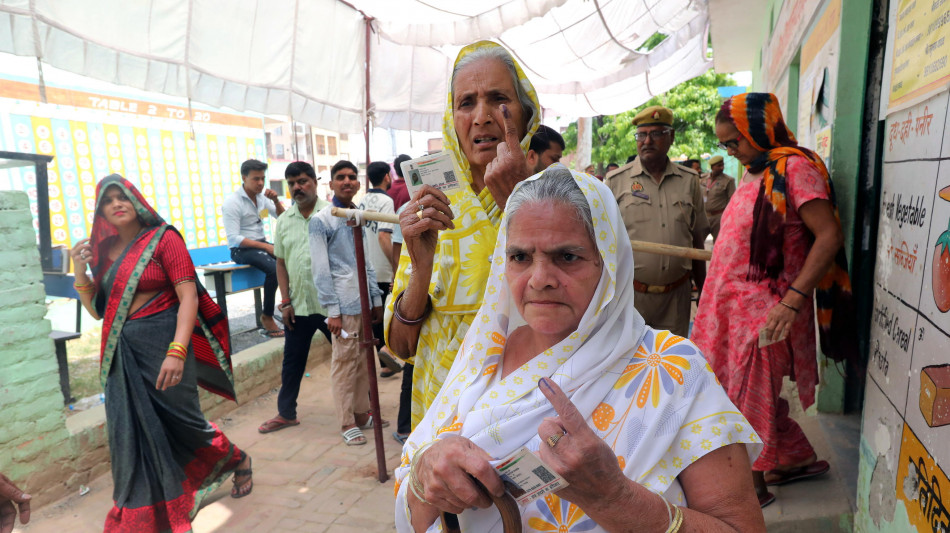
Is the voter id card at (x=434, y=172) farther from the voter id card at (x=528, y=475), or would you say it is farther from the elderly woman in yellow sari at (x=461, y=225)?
the voter id card at (x=528, y=475)

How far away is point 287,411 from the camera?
201 inches

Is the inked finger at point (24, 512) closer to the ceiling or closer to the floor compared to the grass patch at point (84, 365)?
closer to the ceiling

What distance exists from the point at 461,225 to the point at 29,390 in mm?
3590

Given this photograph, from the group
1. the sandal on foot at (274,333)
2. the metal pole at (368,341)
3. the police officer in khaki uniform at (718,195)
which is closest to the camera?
the metal pole at (368,341)

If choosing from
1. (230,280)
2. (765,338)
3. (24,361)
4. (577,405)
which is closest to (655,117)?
(765,338)

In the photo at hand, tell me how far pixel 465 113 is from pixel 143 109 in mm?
10750

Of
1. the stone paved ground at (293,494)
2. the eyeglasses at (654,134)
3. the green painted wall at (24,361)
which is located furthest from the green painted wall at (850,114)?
the green painted wall at (24,361)

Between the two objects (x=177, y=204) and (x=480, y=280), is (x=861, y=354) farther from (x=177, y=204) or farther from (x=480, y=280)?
(x=177, y=204)

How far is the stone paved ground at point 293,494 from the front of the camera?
11.8 feet

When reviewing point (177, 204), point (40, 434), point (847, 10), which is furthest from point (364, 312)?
point (177, 204)

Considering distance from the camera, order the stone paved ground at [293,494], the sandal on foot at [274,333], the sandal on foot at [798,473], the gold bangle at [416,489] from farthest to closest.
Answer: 1. the sandal on foot at [274,333]
2. the stone paved ground at [293,494]
3. the sandal on foot at [798,473]
4. the gold bangle at [416,489]

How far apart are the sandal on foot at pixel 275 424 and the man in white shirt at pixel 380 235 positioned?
40.5 inches

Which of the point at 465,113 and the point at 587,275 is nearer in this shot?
the point at 587,275

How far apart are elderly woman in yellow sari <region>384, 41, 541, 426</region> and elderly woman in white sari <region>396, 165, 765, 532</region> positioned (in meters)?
0.25
